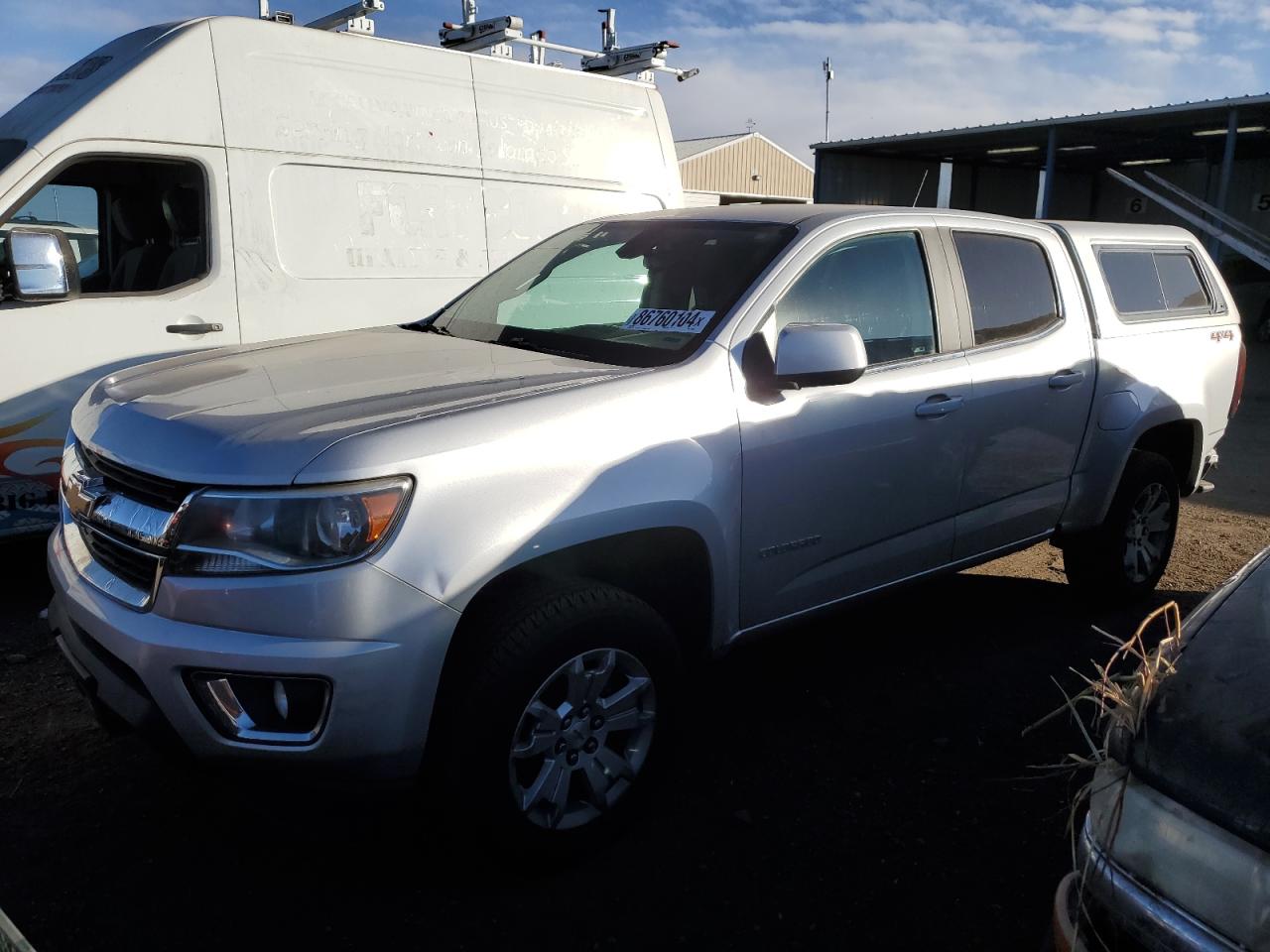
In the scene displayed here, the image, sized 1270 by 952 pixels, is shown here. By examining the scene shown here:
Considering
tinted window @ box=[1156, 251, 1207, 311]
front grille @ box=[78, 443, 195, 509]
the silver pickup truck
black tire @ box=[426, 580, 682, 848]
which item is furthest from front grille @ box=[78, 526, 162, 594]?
tinted window @ box=[1156, 251, 1207, 311]

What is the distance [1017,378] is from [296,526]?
2.77 m

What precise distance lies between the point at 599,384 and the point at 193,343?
3020 mm

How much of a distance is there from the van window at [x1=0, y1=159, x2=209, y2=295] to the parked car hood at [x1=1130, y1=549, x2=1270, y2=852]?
469 centimetres

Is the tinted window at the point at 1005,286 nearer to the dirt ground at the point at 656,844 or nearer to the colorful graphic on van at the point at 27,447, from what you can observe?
the dirt ground at the point at 656,844

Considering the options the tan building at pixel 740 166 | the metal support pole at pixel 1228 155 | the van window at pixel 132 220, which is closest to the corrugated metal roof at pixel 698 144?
the tan building at pixel 740 166

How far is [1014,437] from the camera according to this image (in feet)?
12.8

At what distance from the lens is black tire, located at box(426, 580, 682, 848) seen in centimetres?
242

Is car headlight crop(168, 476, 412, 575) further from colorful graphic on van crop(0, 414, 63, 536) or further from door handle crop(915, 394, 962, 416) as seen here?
colorful graphic on van crop(0, 414, 63, 536)

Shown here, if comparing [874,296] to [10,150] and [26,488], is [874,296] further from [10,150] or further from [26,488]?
[10,150]

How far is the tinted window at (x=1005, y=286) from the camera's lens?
3885 mm

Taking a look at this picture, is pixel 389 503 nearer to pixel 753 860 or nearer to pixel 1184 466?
pixel 753 860

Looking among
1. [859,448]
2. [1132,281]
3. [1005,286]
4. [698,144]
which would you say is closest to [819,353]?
[859,448]

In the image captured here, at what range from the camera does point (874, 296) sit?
11.6 ft

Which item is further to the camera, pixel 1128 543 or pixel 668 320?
pixel 1128 543
